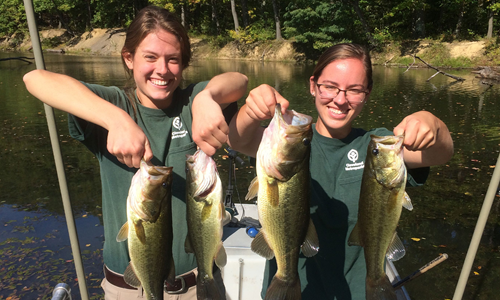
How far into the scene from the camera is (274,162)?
2307 mm

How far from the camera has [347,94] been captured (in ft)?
8.89

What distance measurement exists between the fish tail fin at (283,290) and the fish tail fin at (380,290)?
48 cm

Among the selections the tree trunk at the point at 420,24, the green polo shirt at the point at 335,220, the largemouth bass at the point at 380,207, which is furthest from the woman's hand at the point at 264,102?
the tree trunk at the point at 420,24

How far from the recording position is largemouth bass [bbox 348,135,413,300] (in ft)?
7.77

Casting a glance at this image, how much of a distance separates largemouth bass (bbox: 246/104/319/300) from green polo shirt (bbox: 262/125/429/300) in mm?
419

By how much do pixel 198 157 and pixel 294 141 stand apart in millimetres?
621

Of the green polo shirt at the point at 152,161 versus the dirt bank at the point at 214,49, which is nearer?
the green polo shirt at the point at 152,161

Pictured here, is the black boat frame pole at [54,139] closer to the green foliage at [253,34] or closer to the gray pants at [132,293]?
the gray pants at [132,293]

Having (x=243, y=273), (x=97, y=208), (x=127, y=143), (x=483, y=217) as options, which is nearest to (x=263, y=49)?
(x=97, y=208)

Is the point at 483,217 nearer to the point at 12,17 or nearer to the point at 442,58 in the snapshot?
the point at 442,58

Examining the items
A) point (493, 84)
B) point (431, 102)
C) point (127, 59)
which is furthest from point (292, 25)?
point (127, 59)

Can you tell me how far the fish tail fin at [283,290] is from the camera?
245cm

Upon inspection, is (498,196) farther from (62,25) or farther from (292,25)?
(62,25)

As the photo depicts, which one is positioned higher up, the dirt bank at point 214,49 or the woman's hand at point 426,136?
the woman's hand at point 426,136
